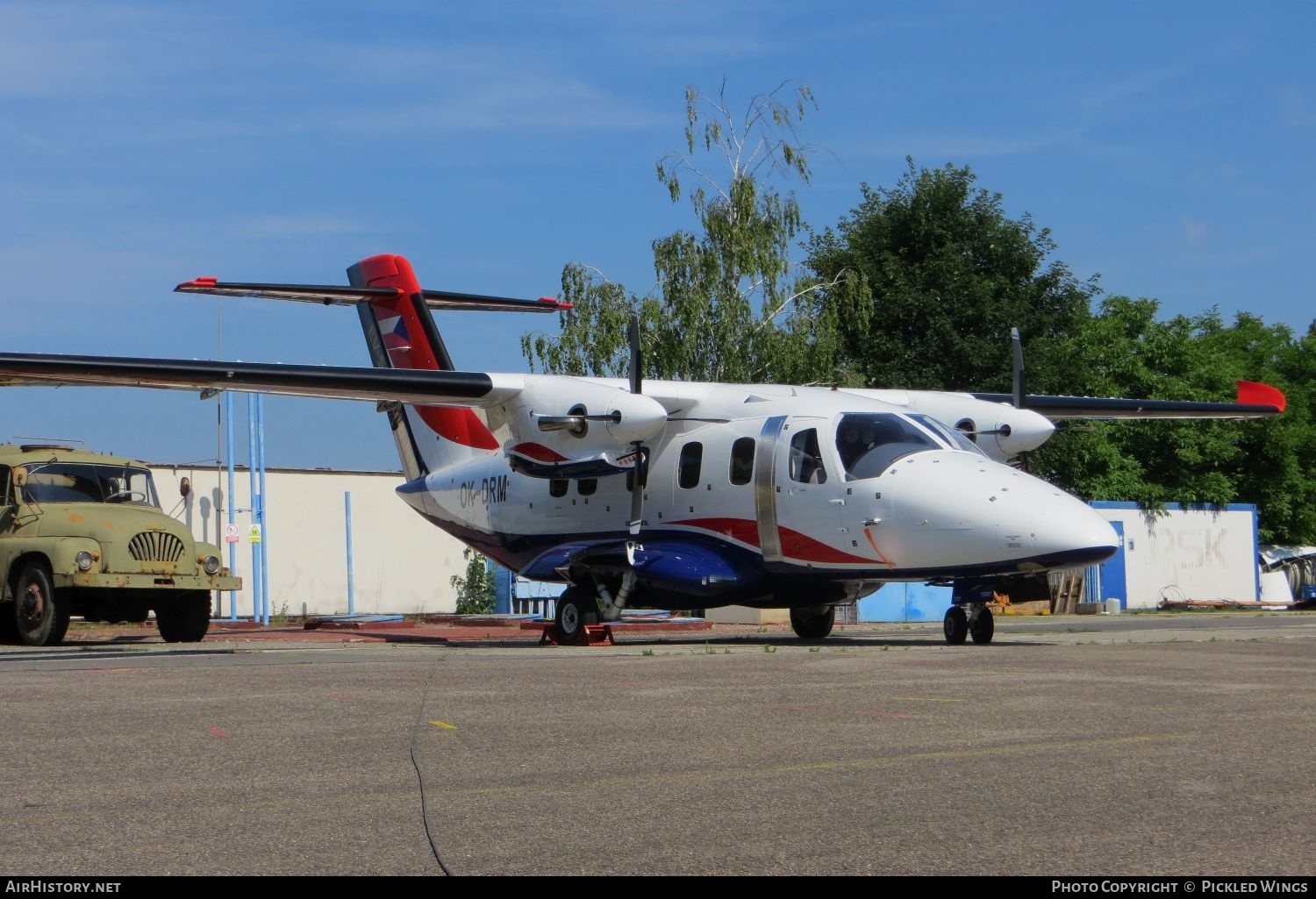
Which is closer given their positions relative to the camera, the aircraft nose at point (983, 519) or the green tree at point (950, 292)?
the aircraft nose at point (983, 519)

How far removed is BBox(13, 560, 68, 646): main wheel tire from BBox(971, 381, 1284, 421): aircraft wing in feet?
42.4

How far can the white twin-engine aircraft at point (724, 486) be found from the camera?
15.8 metres

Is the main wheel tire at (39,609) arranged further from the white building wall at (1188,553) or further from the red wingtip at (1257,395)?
the white building wall at (1188,553)

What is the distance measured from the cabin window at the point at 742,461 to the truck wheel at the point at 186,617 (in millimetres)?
7306

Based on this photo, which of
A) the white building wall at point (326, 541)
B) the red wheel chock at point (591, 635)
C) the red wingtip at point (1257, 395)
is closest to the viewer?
the red wheel chock at point (591, 635)

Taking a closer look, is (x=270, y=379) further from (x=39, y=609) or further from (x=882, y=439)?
(x=882, y=439)

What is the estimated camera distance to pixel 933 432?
17.0 metres

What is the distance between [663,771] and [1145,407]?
18.7m

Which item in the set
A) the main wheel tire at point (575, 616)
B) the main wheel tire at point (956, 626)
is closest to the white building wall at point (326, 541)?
the main wheel tire at point (575, 616)

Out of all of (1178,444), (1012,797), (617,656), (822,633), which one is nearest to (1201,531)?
(1178,444)

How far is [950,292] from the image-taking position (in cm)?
5353

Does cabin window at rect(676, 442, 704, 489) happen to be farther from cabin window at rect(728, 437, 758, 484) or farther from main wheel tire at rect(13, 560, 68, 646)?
main wheel tire at rect(13, 560, 68, 646)

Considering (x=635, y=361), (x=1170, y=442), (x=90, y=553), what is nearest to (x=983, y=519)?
(x=635, y=361)

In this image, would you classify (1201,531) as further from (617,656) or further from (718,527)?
(617,656)
